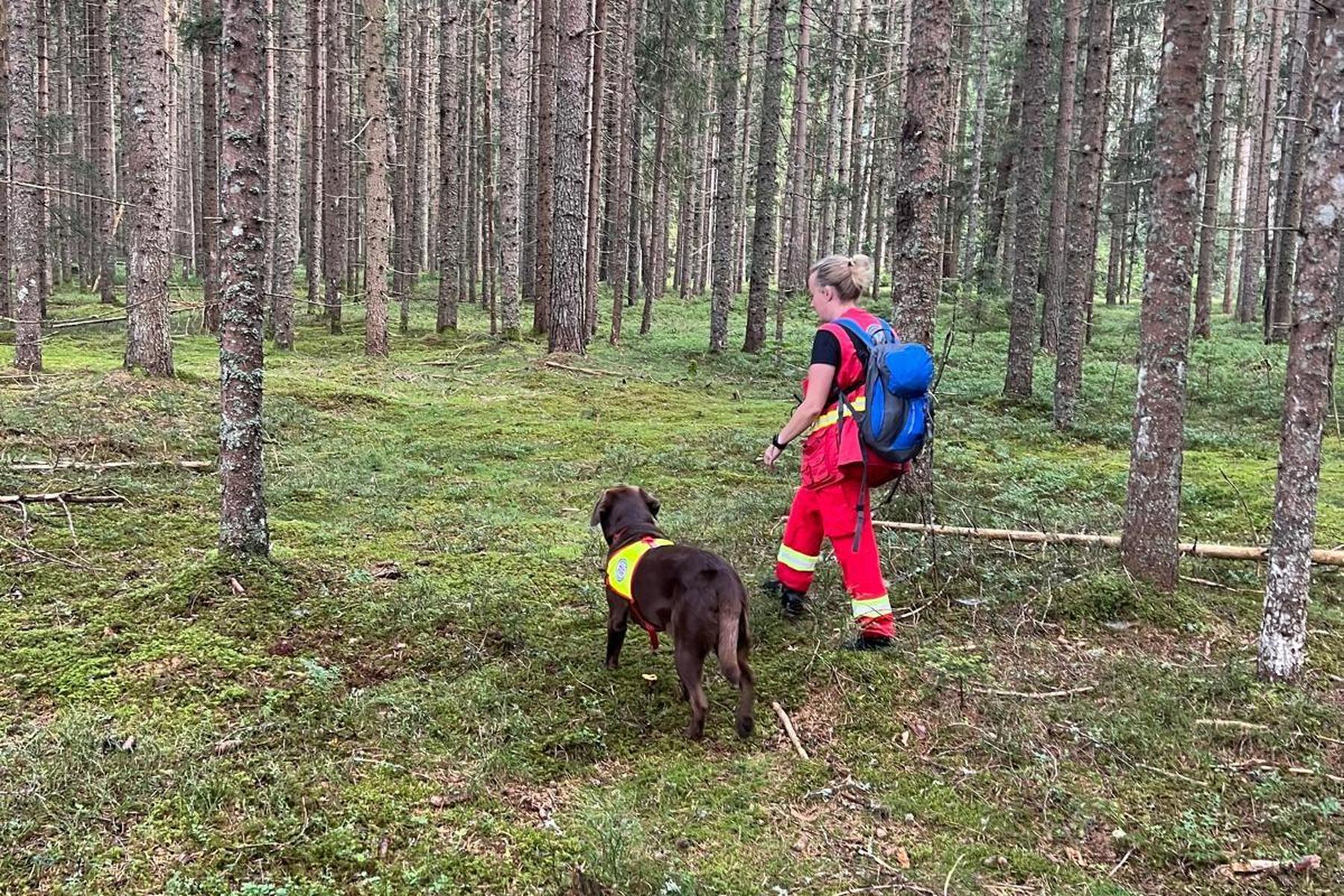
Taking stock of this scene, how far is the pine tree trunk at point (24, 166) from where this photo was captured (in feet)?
36.7

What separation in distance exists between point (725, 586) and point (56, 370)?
12.1 m

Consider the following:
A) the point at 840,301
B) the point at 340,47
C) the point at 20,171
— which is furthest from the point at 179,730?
the point at 340,47

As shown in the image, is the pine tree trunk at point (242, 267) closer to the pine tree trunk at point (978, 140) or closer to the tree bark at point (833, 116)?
the tree bark at point (833, 116)

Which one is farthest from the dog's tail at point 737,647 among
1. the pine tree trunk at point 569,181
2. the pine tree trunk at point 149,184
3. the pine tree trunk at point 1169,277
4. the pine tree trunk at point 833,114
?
the pine tree trunk at point 833,114

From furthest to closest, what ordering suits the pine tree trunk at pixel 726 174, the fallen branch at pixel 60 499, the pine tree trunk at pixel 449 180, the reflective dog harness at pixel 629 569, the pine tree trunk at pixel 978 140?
the pine tree trunk at pixel 978 140 < the pine tree trunk at pixel 449 180 < the pine tree trunk at pixel 726 174 < the fallen branch at pixel 60 499 < the reflective dog harness at pixel 629 569

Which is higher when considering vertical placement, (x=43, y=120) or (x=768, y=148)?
(x=43, y=120)

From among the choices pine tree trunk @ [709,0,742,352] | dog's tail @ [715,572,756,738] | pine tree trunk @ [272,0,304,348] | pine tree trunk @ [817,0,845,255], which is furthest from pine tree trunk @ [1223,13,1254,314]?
dog's tail @ [715,572,756,738]

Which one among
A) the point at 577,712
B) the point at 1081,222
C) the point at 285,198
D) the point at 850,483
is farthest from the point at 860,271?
the point at 285,198

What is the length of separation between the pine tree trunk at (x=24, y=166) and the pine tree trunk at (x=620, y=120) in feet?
33.5

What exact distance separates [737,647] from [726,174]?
16.2 metres

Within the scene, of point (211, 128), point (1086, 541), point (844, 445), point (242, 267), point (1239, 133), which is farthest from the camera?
point (1239, 133)

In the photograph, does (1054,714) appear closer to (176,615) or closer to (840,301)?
(840,301)

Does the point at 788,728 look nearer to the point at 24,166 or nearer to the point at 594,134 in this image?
the point at 24,166

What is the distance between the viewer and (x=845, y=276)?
4883mm
